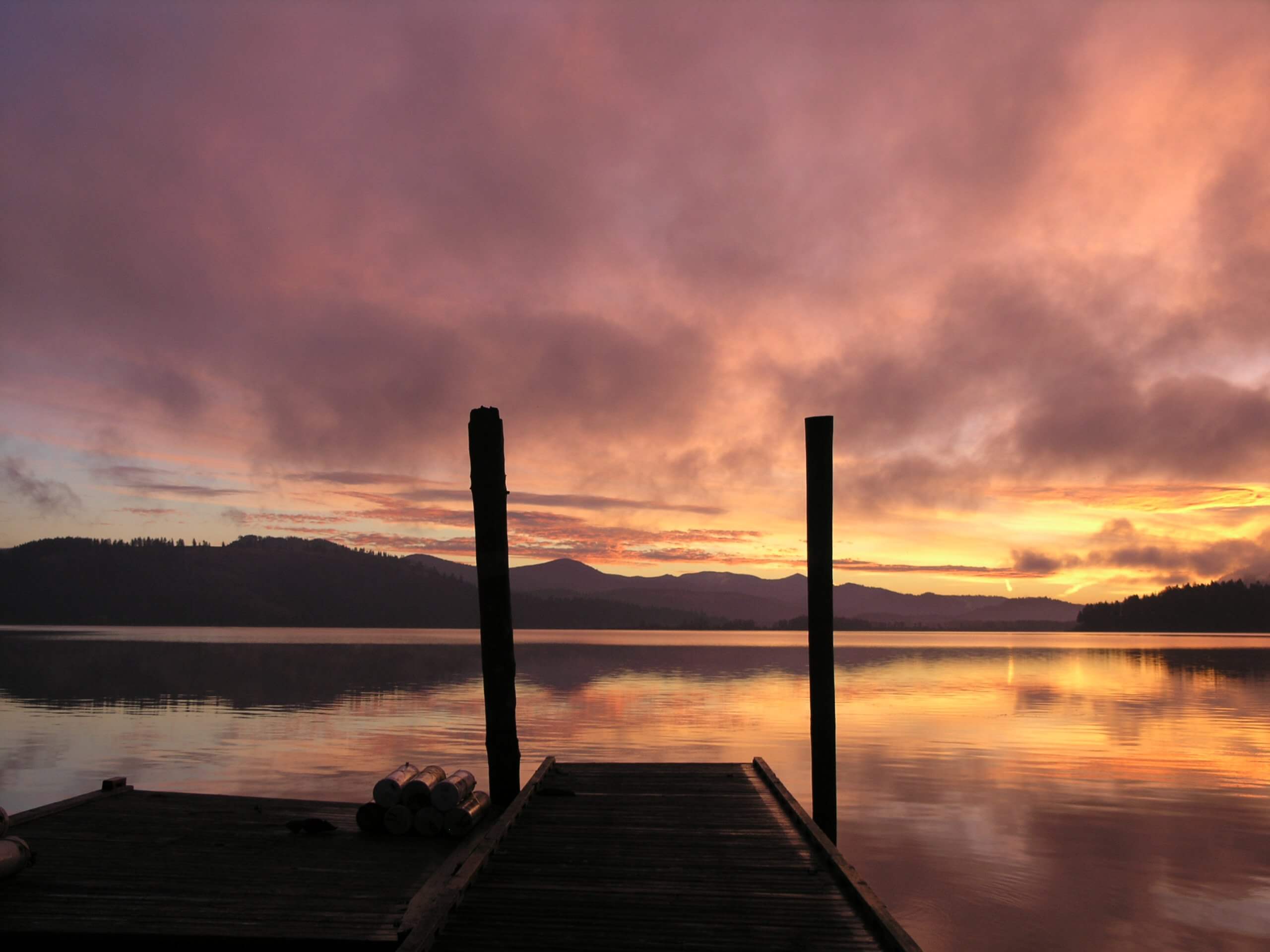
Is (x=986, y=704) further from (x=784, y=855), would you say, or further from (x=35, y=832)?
(x=35, y=832)

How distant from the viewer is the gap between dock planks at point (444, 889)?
709 centimetres

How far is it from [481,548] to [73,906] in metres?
6.15

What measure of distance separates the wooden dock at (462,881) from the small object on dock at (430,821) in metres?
0.17

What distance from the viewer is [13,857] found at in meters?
8.83

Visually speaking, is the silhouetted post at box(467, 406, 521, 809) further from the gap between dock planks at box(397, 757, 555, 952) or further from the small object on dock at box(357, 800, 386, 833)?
the small object on dock at box(357, 800, 386, 833)

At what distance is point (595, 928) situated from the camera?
7.61 m

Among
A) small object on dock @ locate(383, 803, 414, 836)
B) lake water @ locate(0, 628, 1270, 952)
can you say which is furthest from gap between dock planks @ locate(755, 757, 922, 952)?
small object on dock @ locate(383, 803, 414, 836)

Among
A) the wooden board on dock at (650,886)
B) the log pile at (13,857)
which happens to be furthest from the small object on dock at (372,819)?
the log pile at (13,857)

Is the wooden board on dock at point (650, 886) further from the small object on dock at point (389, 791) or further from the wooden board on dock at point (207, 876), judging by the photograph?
the small object on dock at point (389, 791)

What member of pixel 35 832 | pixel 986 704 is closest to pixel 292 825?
pixel 35 832

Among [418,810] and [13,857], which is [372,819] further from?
[13,857]

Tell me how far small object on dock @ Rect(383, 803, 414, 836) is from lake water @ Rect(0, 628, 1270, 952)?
6.96m

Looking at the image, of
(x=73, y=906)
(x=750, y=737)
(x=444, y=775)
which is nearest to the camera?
(x=73, y=906)

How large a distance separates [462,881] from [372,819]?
391 centimetres
